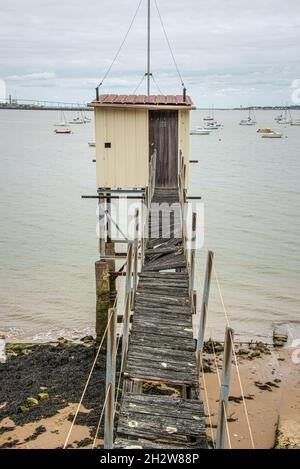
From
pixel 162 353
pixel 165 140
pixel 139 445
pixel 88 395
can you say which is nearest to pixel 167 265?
pixel 162 353

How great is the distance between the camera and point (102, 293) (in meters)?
15.1

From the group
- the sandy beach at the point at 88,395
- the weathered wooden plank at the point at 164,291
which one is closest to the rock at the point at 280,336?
the sandy beach at the point at 88,395

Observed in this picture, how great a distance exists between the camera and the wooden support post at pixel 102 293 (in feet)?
48.9

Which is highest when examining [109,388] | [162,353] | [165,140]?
[165,140]

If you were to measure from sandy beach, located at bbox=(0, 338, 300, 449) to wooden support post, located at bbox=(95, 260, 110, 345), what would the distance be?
1.25 metres

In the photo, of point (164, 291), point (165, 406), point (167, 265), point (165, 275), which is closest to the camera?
point (165, 406)

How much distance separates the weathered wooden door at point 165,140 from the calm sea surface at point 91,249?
20.8ft

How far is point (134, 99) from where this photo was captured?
16.6 m

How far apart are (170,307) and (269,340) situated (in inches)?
386

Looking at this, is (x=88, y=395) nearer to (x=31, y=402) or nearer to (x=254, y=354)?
(x=31, y=402)

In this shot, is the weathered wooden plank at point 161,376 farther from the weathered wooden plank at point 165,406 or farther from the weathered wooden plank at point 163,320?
the weathered wooden plank at point 163,320

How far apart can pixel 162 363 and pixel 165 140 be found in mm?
10433
